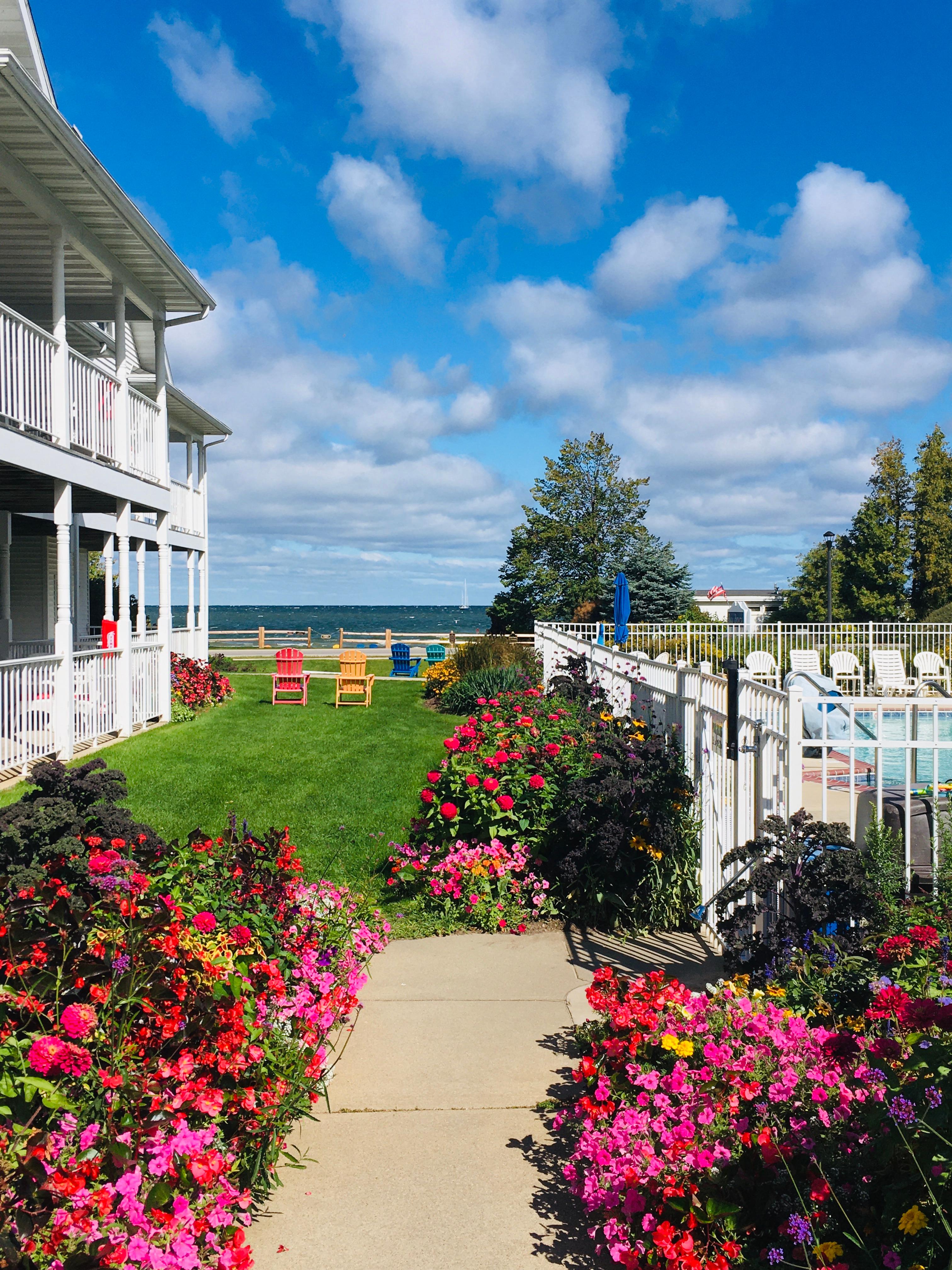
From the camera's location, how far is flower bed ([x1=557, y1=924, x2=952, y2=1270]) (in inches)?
73.5

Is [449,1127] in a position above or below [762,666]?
below

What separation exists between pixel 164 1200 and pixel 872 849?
2.57m

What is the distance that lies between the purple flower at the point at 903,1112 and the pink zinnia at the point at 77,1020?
72.1 inches

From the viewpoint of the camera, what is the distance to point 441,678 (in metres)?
17.8

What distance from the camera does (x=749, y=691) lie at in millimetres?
4402

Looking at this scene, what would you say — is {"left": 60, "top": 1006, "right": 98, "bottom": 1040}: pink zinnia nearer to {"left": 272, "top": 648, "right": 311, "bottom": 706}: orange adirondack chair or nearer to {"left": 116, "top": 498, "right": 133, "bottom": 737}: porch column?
{"left": 116, "top": 498, "right": 133, "bottom": 737}: porch column

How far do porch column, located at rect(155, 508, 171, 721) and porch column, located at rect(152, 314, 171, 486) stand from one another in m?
0.21

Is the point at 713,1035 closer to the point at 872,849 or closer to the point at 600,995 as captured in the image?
the point at 600,995

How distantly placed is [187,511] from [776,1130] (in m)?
20.9

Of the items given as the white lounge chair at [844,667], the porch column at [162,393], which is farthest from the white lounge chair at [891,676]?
the porch column at [162,393]

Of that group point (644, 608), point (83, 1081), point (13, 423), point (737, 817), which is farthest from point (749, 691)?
point (644, 608)

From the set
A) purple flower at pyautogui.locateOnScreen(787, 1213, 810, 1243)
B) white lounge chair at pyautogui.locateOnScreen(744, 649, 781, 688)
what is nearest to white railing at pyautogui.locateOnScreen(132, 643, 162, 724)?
white lounge chair at pyautogui.locateOnScreen(744, 649, 781, 688)

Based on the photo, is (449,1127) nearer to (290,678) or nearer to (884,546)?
(290,678)

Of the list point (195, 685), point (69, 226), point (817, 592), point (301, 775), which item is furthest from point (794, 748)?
point (817, 592)
